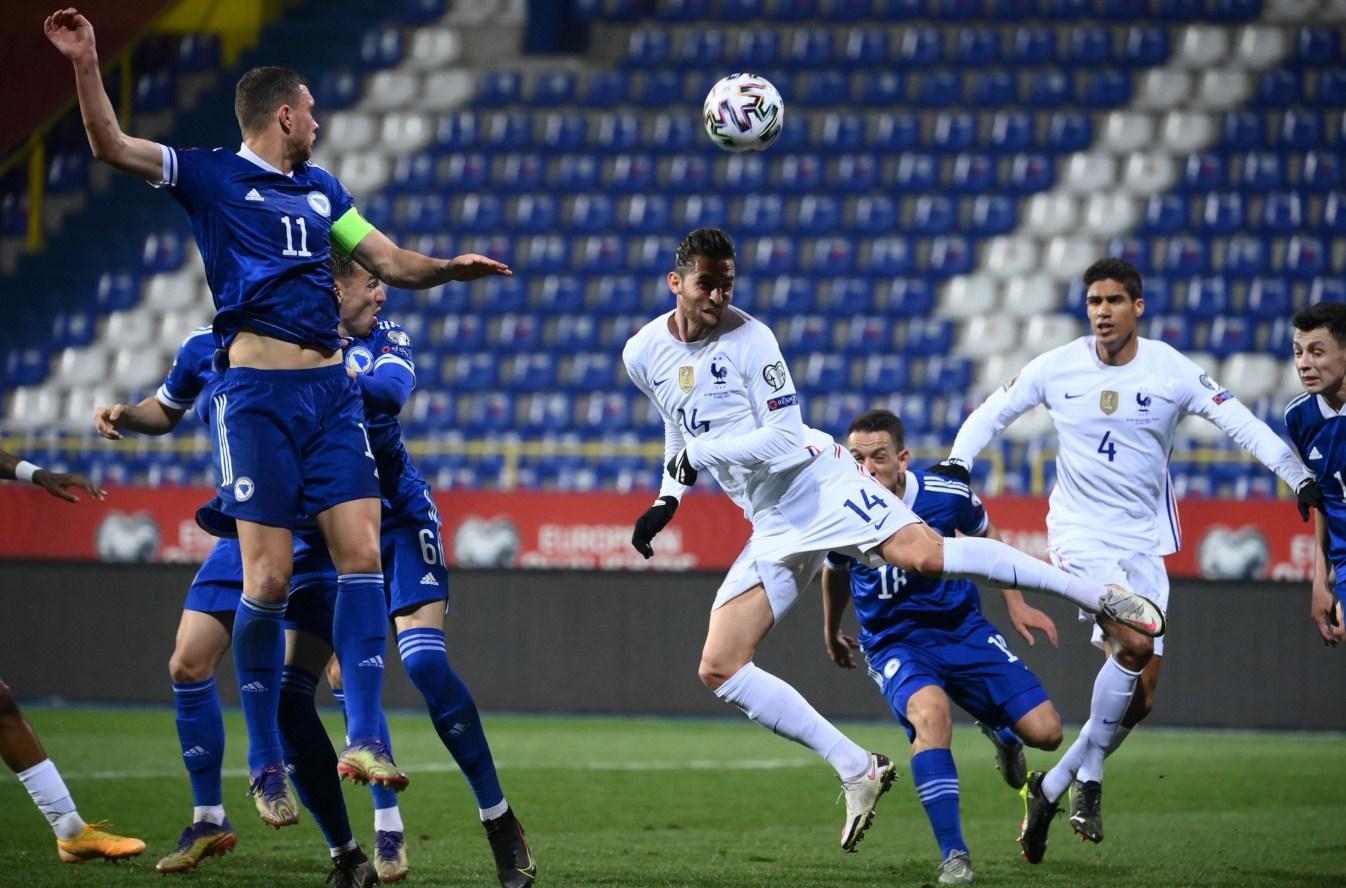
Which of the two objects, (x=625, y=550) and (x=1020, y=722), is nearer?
(x=1020, y=722)

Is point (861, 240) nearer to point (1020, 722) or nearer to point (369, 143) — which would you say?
point (369, 143)

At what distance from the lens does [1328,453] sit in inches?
284

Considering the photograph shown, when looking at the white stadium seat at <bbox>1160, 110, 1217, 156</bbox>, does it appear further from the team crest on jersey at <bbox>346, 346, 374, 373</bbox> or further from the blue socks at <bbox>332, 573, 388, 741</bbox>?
the blue socks at <bbox>332, 573, 388, 741</bbox>

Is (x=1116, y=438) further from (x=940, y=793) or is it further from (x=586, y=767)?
(x=586, y=767)

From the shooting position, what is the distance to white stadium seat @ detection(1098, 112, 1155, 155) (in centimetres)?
2016

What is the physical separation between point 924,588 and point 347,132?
17009 millimetres

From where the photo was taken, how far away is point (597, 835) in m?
7.86

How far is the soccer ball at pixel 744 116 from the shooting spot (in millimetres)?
7828

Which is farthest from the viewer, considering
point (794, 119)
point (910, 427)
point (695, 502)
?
point (794, 119)

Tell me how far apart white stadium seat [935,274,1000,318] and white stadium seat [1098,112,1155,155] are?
2194 millimetres

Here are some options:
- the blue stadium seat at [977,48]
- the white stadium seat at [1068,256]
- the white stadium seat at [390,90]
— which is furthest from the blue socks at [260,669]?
the white stadium seat at [390,90]

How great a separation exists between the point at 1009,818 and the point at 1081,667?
4.51 m

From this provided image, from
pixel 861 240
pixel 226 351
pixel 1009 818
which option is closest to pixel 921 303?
pixel 861 240

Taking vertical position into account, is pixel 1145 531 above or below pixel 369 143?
below
